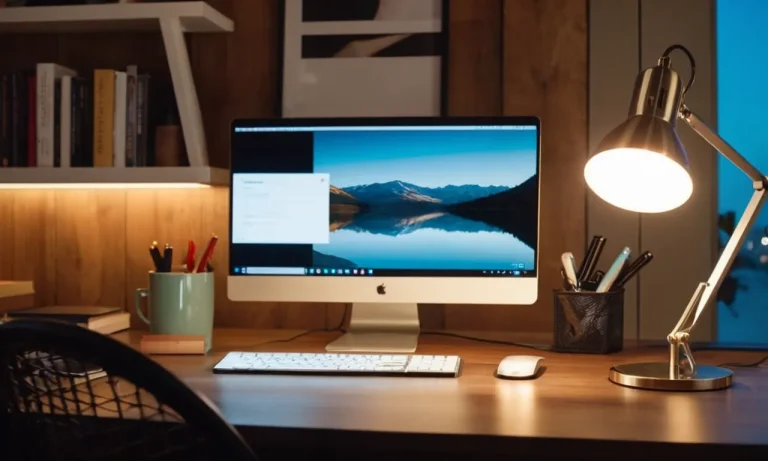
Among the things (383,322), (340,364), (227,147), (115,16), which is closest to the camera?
(340,364)

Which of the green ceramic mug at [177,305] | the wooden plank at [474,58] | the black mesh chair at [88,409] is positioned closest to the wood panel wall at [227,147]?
the wooden plank at [474,58]

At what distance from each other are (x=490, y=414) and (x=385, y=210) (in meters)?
0.65

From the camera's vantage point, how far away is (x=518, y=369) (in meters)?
1.37

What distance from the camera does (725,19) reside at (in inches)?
75.5

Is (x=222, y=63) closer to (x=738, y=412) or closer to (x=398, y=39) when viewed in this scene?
(x=398, y=39)

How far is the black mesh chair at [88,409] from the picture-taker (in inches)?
29.8

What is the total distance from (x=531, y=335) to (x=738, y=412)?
727mm

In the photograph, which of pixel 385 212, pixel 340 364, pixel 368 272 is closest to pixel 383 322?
pixel 368 272

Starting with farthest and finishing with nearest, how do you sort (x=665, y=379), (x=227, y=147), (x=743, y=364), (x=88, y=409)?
(x=227, y=147) < (x=743, y=364) < (x=665, y=379) < (x=88, y=409)

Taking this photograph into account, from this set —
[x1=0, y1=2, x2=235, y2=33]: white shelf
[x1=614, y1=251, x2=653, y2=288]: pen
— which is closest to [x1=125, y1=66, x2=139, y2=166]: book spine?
A: [x1=0, y1=2, x2=235, y2=33]: white shelf

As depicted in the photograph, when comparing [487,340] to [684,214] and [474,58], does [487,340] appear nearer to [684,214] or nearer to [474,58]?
[684,214]

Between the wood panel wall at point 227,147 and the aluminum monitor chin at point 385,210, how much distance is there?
0.88 ft

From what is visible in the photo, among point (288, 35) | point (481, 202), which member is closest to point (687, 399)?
point (481, 202)

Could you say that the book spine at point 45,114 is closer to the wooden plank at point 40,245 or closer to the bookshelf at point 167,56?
the bookshelf at point 167,56
